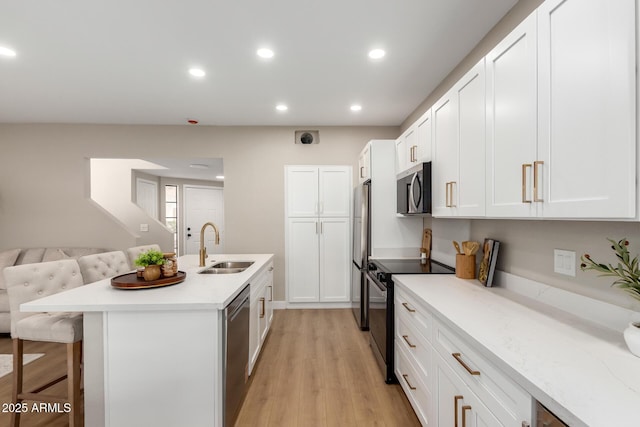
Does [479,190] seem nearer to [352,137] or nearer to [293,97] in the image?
[293,97]

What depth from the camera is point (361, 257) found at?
3.51 meters

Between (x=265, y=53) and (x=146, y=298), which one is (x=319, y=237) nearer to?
(x=265, y=53)

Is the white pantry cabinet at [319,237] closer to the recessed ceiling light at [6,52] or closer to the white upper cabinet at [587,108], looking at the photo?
the recessed ceiling light at [6,52]

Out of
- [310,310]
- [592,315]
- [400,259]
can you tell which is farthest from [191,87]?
[592,315]

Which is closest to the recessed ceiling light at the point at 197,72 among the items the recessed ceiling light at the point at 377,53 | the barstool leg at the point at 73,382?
the recessed ceiling light at the point at 377,53

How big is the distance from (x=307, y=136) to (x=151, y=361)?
345 centimetres

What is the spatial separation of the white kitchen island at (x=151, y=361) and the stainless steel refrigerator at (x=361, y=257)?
1.84 meters

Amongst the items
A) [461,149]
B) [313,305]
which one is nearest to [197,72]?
[461,149]

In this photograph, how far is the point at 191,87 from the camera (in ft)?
10.1

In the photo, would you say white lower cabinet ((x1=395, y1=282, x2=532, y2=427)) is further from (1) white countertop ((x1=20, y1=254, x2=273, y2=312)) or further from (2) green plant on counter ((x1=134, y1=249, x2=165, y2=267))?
(2) green plant on counter ((x1=134, y1=249, x2=165, y2=267))

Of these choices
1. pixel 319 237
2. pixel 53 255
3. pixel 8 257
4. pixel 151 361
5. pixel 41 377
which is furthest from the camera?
pixel 319 237

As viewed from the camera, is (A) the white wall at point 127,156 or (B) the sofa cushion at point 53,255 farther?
(A) the white wall at point 127,156

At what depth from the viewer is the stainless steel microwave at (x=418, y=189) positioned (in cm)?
235

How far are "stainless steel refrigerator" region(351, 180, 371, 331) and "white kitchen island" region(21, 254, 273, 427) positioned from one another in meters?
1.84
